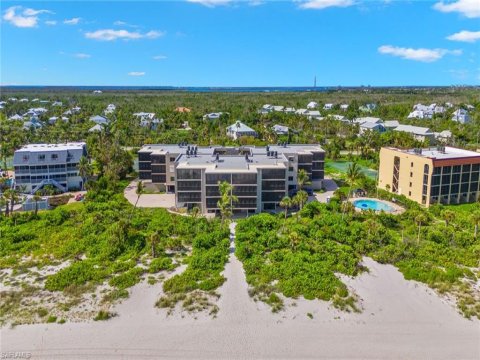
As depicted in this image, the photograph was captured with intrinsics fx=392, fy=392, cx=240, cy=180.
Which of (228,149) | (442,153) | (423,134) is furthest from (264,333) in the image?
(423,134)

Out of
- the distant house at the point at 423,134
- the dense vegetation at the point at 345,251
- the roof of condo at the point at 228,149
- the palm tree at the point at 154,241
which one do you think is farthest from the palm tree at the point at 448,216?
the distant house at the point at 423,134

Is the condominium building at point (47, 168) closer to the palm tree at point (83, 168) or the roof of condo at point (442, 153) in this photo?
the palm tree at point (83, 168)

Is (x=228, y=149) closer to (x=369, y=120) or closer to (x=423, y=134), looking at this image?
(x=423, y=134)

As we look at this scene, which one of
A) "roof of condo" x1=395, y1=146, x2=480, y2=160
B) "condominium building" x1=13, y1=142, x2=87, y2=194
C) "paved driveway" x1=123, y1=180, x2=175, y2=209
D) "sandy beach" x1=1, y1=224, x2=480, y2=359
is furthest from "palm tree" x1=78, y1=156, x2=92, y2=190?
"roof of condo" x1=395, y1=146, x2=480, y2=160

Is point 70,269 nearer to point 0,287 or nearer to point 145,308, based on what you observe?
point 0,287

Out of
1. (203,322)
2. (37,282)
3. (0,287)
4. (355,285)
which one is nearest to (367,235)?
(355,285)

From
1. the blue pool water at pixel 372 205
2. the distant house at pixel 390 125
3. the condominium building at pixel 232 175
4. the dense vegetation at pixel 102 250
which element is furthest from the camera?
the distant house at pixel 390 125

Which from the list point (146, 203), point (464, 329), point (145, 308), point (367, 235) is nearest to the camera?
point (464, 329)
